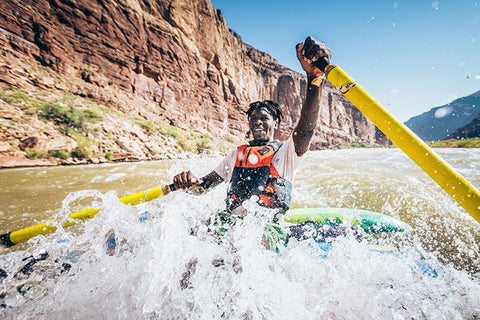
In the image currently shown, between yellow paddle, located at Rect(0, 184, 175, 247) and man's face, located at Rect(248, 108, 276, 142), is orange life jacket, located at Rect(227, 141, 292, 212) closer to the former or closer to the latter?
man's face, located at Rect(248, 108, 276, 142)

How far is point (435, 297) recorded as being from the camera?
1249mm

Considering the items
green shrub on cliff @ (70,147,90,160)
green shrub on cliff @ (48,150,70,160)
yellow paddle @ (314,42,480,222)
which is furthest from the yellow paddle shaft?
green shrub on cliff @ (70,147,90,160)

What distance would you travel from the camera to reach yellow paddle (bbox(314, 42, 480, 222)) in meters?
0.91

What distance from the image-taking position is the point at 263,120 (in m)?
2.24

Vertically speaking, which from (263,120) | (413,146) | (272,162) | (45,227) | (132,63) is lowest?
(45,227)

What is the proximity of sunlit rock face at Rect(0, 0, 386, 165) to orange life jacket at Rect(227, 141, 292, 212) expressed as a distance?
8.31 meters

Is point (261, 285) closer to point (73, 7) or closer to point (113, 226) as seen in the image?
point (113, 226)

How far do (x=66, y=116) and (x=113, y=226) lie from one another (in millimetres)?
10268

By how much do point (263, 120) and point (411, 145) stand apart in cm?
141

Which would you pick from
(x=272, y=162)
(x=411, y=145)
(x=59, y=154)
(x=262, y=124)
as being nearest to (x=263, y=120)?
(x=262, y=124)

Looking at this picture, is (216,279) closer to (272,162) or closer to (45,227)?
(272,162)

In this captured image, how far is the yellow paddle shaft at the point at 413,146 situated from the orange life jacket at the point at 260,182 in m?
0.89

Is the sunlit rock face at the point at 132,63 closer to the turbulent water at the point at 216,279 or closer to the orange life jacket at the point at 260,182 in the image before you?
the turbulent water at the point at 216,279

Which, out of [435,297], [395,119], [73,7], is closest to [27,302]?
[395,119]
